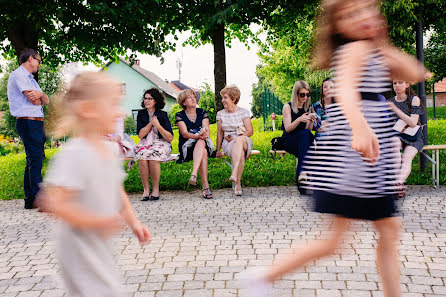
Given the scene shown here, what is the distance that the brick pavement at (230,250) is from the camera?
384 centimetres

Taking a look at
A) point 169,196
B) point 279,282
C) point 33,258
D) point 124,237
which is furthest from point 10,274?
point 169,196

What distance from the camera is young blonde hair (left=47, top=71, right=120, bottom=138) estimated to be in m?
2.30

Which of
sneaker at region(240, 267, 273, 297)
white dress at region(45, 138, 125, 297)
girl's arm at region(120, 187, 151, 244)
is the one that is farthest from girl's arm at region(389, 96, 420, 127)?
white dress at region(45, 138, 125, 297)

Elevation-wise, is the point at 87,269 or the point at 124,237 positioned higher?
the point at 87,269

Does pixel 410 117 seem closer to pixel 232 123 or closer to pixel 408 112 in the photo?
pixel 408 112

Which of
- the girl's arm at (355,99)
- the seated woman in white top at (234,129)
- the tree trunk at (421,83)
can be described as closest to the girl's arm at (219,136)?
the seated woman in white top at (234,129)

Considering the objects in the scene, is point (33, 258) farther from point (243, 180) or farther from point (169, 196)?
point (243, 180)

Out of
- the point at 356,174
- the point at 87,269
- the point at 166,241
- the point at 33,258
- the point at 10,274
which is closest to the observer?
the point at 87,269

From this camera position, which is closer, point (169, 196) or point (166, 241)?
point (166, 241)

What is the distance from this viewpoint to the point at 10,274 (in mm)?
4449

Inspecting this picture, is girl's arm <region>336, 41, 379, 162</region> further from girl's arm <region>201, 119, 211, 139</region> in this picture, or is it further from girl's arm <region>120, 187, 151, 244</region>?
girl's arm <region>201, 119, 211, 139</region>

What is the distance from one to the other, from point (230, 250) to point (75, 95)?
9.67 ft

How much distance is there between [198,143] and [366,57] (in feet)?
18.2

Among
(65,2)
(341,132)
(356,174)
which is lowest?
(356,174)
